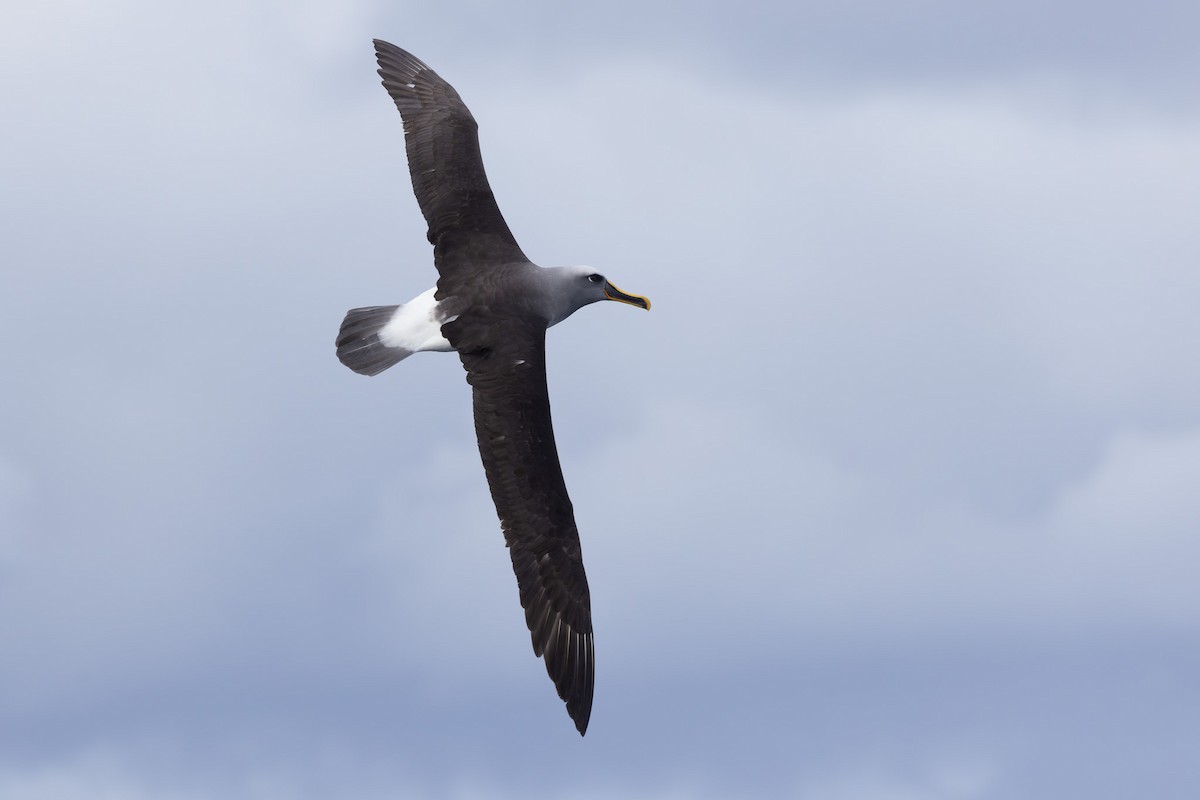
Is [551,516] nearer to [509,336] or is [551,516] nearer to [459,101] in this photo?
[509,336]

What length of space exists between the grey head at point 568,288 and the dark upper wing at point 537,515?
737 mm

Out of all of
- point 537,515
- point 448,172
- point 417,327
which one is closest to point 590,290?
point 417,327

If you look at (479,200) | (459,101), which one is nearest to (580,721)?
(479,200)

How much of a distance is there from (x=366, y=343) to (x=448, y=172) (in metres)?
1.94

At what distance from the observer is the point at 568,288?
60.3 ft

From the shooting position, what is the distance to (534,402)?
57.9ft

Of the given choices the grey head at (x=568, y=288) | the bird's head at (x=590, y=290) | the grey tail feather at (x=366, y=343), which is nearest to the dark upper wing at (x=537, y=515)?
the grey head at (x=568, y=288)

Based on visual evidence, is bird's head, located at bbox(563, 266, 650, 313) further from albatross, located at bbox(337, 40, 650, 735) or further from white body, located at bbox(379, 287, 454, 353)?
white body, located at bbox(379, 287, 454, 353)

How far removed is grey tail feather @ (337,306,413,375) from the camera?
1878 cm

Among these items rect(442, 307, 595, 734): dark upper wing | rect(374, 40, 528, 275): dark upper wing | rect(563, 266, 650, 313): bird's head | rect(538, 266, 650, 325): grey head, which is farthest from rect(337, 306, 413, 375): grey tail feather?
rect(563, 266, 650, 313): bird's head

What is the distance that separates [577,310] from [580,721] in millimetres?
4157

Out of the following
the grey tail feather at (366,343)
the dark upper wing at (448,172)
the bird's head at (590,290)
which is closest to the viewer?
the bird's head at (590,290)

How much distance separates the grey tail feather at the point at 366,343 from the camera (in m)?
18.8

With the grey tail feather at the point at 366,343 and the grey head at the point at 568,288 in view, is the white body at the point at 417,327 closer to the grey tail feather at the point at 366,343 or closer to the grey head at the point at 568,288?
the grey tail feather at the point at 366,343
